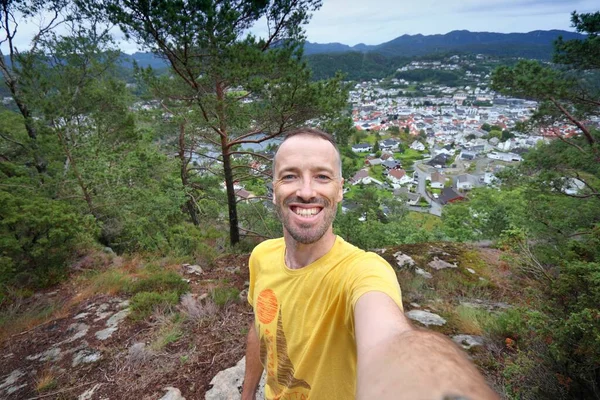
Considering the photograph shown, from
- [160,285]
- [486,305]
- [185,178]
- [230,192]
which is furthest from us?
[185,178]

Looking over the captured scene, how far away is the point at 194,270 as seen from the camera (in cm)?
579

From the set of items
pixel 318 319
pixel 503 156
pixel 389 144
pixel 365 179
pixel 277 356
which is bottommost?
pixel 503 156

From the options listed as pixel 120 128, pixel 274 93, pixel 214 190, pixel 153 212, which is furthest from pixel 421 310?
pixel 120 128

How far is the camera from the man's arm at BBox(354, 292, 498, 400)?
1.90 ft

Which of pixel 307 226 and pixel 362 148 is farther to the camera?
pixel 362 148

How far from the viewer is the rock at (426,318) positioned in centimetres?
318

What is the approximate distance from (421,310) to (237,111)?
5.03m

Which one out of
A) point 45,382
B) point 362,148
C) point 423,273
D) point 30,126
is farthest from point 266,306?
point 362,148

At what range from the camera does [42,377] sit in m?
2.83

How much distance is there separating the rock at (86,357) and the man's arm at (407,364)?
341cm

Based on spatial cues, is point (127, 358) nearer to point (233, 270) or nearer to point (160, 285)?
point (160, 285)

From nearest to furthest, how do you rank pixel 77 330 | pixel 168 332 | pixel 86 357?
pixel 86 357 → pixel 168 332 → pixel 77 330

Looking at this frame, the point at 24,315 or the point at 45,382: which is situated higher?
the point at 45,382

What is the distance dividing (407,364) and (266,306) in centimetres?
82
